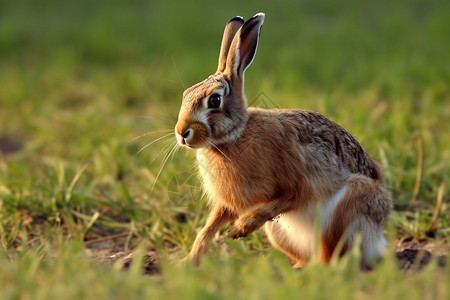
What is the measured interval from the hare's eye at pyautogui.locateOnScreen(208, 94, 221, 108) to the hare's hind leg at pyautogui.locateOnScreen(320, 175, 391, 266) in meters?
0.70

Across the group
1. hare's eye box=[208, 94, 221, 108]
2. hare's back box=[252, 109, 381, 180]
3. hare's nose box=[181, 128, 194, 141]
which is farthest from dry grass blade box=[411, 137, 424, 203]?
hare's nose box=[181, 128, 194, 141]

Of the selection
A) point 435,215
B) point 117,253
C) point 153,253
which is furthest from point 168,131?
point 435,215

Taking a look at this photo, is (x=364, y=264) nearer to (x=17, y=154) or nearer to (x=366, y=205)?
(x=366, y=205)

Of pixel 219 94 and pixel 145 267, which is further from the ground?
pixel 219 94

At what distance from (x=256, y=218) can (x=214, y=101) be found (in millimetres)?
526

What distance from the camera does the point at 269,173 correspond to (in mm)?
3402

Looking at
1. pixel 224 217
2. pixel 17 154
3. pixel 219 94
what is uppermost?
pixel 219 94

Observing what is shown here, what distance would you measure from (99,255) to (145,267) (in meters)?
0.61

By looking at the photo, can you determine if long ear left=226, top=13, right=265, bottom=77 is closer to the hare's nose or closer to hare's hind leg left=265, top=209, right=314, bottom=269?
the hare's nose

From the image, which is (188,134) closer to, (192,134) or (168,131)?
(192,134)

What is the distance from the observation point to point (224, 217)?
11.7 feet

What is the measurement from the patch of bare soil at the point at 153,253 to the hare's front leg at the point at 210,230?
0.60 ft

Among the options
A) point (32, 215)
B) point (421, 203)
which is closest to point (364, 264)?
point (421, 203)

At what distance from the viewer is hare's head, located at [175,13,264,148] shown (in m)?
3.30
